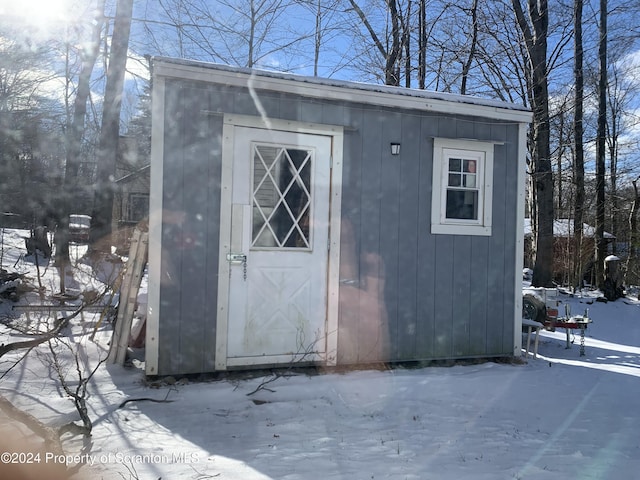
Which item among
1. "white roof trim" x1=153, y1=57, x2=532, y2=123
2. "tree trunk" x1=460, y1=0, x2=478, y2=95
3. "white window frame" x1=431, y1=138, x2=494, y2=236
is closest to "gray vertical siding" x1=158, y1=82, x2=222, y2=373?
"white roof trim" x1=153, y1=57, x2=532, y2=123

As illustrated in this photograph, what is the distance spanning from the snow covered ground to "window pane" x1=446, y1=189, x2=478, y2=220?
5.51 ft

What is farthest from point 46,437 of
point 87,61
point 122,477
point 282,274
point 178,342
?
point 87,61

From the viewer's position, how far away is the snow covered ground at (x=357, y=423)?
2.82 m

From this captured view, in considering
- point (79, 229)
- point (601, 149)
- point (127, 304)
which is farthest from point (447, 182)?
point (79, 229)

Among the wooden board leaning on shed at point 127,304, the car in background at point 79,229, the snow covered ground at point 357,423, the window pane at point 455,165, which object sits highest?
the window pane at point 455,165

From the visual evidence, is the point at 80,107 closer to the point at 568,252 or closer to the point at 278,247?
the point at 278,247

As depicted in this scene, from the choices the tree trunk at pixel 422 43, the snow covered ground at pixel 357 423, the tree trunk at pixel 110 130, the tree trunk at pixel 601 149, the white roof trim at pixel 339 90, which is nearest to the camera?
the snow covered ground at pixel 357 423

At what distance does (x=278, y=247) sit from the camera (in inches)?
186

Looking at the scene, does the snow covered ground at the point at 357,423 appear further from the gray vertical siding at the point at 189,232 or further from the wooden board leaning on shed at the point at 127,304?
the gray vertical siding at the point at 189,232

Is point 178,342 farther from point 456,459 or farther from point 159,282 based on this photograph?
point 456,459

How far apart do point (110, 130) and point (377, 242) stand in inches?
346

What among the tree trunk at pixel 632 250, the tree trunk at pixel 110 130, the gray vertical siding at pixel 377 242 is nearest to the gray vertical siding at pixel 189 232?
the gray vertical siding at pixel 377 242

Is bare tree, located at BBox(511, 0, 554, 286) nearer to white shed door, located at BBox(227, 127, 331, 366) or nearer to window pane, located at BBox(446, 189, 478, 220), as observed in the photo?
window pane, located at BBox(446, 189, 478, 220)

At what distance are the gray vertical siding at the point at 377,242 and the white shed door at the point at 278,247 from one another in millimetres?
207
